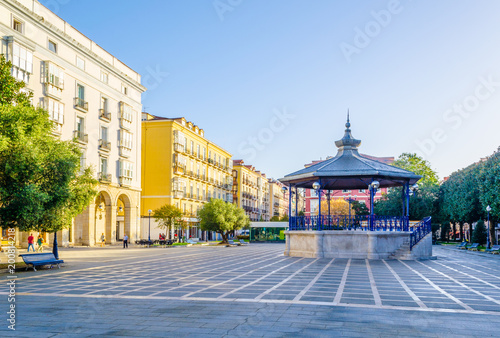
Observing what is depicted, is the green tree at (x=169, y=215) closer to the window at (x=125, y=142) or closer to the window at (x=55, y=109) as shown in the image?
the window at (x=125, y=142)

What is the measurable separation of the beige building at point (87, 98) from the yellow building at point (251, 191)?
39.1 metres

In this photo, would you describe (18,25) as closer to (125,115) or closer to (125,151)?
(125,115)

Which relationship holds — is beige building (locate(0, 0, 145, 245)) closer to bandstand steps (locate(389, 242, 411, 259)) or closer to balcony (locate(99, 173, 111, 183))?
balcony (locate(99, 173, 111, 183))

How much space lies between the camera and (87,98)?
40719 millimetres

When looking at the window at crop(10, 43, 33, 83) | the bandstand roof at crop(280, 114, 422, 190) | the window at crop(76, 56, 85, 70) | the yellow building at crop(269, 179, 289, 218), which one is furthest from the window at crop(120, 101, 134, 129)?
the yellow building at crop(269, 179, 289, 218)

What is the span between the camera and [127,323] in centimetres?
782

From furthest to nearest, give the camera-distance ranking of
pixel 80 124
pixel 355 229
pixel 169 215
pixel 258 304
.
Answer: pixel 169 215 → pixel 80 124 → pixel 355 229 → pixel 258 304

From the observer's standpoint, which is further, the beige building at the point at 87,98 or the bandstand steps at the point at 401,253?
the beige building at the point at 87,98

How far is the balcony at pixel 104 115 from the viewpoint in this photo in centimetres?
4269

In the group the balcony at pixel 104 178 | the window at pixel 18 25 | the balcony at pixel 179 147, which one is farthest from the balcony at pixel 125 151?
the window at pixel 18 25

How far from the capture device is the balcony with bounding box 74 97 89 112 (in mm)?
38969

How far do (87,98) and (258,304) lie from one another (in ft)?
116

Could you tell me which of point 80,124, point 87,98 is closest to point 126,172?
point 80,124

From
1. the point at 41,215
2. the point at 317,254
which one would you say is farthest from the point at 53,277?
the point at 317,254
